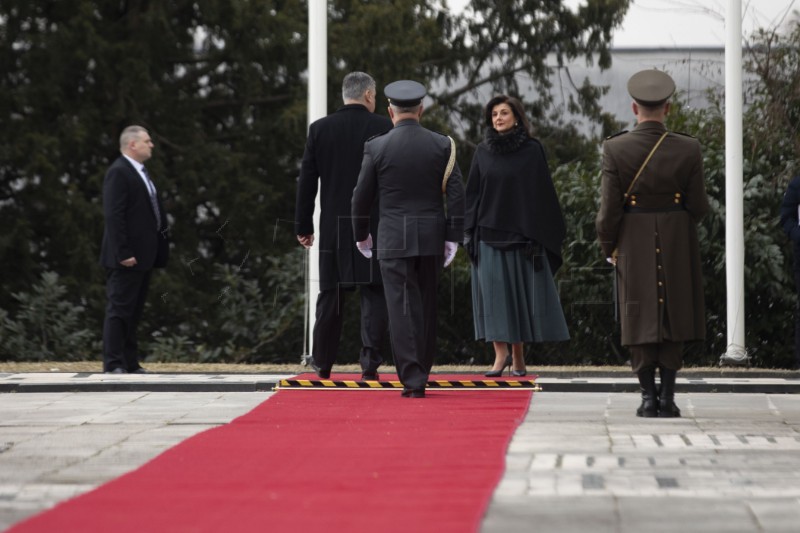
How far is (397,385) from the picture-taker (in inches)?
407

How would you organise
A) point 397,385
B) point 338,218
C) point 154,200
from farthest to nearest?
point 154,200
point 338,218
point 397,385

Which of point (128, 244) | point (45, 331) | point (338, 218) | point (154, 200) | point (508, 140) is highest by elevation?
point (508, 140)

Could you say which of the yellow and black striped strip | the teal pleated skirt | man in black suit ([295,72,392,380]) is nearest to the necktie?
man in black suit ([295,72,392,380])

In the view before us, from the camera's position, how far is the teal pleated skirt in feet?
36.1

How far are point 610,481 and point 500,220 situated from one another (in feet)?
16.9

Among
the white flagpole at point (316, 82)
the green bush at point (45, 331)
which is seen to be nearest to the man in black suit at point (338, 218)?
the white flagpole at point (316, 82)

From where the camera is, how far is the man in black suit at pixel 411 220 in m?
9.56

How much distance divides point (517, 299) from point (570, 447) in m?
3.93

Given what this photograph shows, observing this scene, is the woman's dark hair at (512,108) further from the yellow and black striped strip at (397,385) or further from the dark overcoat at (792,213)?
the dark overcoat at (792,213)

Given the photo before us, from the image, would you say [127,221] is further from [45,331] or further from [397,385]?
[45,331]

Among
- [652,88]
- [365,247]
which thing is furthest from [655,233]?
[365,247]

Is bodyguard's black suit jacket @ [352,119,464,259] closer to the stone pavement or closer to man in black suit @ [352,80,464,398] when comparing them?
man in black suit @ [352,80,464,398]

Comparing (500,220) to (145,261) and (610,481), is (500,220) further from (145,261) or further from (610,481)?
(610,481)

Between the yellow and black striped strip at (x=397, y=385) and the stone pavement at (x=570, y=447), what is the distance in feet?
0.61
